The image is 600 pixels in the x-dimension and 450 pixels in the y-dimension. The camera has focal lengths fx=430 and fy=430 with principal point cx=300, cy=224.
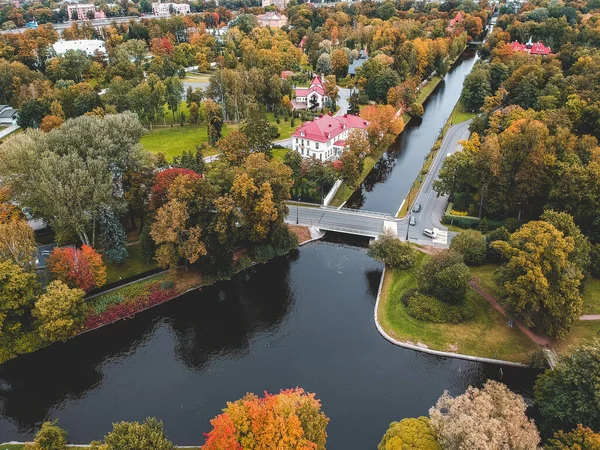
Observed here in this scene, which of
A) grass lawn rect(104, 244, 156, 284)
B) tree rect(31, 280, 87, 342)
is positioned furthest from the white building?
tree rect(31, 280, 87, 342)

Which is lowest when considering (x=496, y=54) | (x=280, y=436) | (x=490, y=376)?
(x=490, y=376)

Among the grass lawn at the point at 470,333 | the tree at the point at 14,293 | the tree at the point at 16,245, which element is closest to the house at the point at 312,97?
the grass lawn at the point at 470,333

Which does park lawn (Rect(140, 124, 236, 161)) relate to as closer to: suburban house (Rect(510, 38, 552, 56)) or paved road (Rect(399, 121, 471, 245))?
paved road (Rect(399, 121, 471, 245))

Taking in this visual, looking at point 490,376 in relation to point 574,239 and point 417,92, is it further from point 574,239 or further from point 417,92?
point 417,92

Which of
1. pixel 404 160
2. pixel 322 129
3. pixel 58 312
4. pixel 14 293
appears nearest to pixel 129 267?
pixel 58 312

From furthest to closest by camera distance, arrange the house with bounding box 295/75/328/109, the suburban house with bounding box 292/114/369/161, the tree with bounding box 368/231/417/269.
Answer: the house with bounding box 295/75/328/109 < the suburban house with bounding box 292/114/369/161 < the tree with bounding box 368/231/417/269

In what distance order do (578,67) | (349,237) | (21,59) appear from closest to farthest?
(349,237), (578,67), (21,59)

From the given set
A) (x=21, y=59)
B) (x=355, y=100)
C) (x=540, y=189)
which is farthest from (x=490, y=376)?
(x=21, y=59)

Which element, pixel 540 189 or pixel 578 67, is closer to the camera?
pixel 540 189
